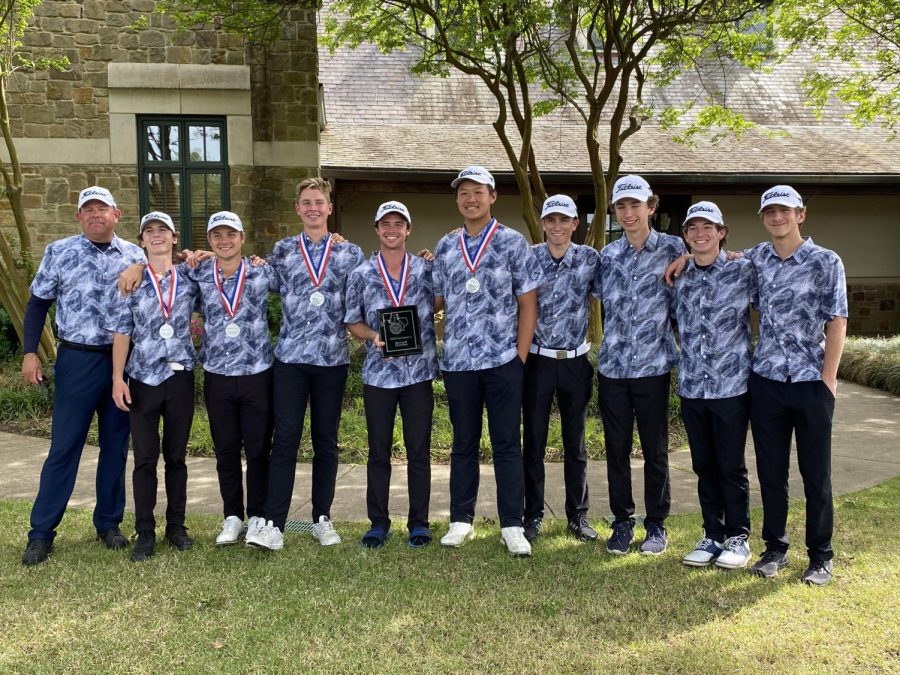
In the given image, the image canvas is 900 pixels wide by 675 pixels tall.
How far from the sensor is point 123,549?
457 centimetres

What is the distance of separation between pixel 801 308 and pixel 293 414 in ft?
9.08

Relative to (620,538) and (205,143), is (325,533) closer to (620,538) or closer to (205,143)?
(620,538)

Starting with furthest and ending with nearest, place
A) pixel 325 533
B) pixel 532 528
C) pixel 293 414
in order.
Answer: pixel 532 528
pixel 325 533
pixel 293 414

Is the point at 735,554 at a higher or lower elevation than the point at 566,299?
lower

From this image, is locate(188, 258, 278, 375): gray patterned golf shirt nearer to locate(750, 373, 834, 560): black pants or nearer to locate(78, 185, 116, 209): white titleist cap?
locate(78, 185, 116, 209): white titleist cap

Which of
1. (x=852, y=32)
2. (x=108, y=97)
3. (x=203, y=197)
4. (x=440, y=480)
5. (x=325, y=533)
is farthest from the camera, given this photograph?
(x=852, y=32)

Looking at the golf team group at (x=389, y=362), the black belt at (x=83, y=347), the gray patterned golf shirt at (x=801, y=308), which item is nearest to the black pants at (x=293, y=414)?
the golf team group at (x=389, y=362)

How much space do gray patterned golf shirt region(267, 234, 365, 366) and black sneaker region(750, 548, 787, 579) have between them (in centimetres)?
248

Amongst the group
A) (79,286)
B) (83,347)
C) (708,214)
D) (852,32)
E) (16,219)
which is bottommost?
(83,347)

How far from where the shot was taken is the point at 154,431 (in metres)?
4.50

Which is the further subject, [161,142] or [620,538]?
[161,142]

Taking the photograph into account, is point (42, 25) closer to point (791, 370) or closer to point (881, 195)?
point (791, 370)

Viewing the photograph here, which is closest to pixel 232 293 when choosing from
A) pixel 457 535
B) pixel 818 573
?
pixel 457 535

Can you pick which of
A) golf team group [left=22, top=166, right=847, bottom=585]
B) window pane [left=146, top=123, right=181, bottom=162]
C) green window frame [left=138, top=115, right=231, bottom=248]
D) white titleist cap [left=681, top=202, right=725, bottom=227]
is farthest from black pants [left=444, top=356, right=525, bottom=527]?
window pane [left=146, top=123, right=181, bottom=162]
